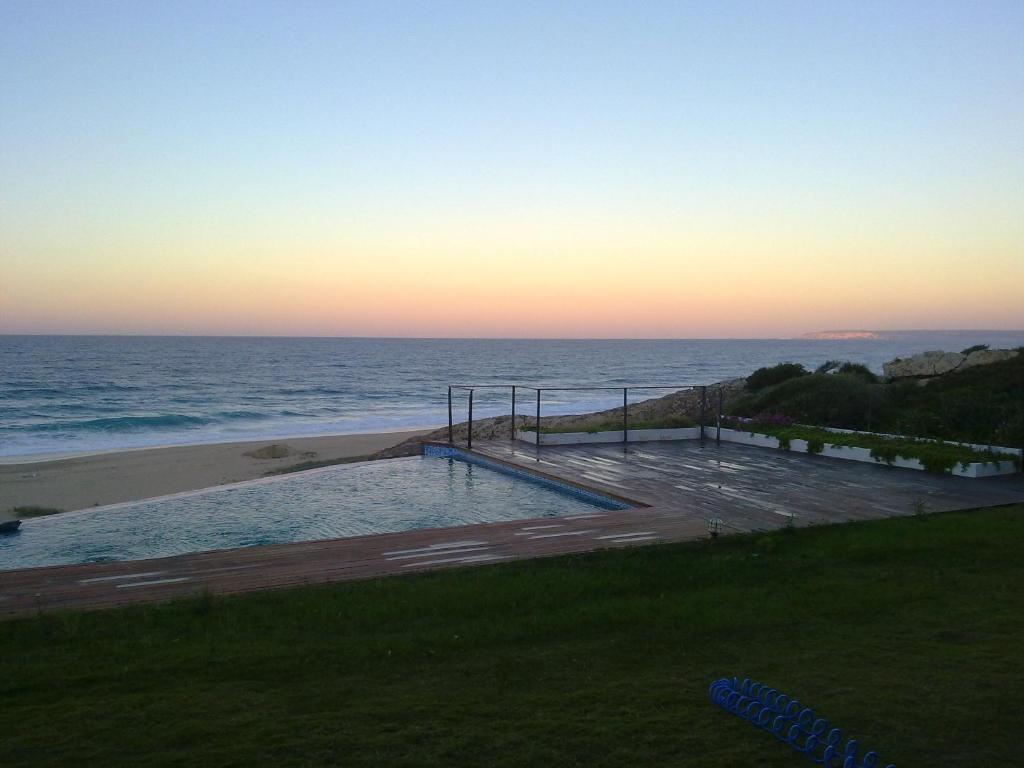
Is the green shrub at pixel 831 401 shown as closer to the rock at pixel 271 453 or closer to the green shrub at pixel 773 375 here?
the green shrub at pixel 773 375

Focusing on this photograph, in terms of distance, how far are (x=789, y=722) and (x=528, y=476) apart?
786cm

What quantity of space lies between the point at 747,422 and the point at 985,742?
11.7 metres

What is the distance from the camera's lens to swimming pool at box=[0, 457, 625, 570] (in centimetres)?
839

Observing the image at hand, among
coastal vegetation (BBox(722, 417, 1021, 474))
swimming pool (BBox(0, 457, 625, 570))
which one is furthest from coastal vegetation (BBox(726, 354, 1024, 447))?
swimming pool (BBox(0, 457, 625, 570))

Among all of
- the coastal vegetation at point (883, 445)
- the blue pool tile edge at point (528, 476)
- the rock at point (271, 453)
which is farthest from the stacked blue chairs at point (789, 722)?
the rock at point (271, 453)

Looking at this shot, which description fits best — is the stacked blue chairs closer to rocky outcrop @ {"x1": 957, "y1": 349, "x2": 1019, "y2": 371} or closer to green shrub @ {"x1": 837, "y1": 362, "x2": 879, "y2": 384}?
green shrub @ {"x1": 837, "y1": 362, "x2": 879, "y2": 384}

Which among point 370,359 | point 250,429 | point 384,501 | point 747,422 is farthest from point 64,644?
point 370,359

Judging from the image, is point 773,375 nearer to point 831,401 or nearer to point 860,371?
point 860,371

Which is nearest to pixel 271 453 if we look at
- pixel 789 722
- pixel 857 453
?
pixel 857 453

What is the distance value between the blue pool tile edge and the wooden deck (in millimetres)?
129

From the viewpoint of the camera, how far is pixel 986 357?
1842 cm

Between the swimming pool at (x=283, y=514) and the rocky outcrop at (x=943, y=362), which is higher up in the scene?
the rocky outcrop at (x=943, y=362)

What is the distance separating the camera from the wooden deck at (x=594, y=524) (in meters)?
5.90

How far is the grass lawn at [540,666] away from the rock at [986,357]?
13.3 m
